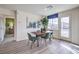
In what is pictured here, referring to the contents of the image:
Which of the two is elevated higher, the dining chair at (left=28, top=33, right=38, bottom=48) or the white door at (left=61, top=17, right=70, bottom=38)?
the white door at (left=61, top=17, right=70, bottom=38)

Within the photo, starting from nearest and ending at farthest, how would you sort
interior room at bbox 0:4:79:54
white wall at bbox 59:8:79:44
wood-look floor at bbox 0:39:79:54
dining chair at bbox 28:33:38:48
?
wood-look floor at bbox 0:39:79:54 → interior room at bbox 0:4:79:54 → dining chair at bbox 28:33:38:48 → white wall at bbox 59:8:79:44

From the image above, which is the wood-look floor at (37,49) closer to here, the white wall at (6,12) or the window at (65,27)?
the window at (65,27)

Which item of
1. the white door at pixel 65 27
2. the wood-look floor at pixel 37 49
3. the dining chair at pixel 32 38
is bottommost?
the wood-look floor at pixel 37 49

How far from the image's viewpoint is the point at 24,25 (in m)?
4.06

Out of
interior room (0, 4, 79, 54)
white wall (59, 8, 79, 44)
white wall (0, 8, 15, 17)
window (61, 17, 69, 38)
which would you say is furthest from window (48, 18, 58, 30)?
white wall (0, 8, 15, 17)

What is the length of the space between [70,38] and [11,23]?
392 centimetres

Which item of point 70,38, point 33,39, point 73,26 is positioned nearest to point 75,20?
point 73,26

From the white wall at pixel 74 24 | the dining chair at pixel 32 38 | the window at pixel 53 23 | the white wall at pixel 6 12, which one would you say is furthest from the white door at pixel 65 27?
the white wall at pixel 6 12

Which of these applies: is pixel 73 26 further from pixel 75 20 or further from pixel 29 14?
pixel 29 14

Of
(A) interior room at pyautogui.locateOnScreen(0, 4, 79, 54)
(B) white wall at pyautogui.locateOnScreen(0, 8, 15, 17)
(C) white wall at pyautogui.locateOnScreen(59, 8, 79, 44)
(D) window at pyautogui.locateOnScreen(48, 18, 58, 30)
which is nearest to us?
(A) interior room at pyautogui.locateOnScreen(0, 4, 79, 54)

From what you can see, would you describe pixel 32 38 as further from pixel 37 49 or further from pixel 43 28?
pixel 43 28

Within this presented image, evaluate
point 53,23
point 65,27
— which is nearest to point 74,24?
point 65,27

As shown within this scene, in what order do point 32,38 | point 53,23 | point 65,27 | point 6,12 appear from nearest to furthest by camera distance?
point 32,38 → point 65,27 → point 6,12 → point 53,23

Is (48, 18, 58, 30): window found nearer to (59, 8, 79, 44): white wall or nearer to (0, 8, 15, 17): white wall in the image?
(59, 8, 79, 44): white wall
